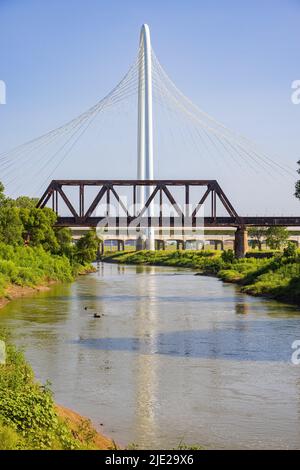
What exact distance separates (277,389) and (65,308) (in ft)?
71.6

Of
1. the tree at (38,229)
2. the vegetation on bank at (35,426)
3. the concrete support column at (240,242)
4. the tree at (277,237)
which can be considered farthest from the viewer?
the tree at (277,237)

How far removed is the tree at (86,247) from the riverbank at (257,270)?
13.2m

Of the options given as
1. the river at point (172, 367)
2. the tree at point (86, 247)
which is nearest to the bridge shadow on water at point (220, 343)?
the river at point (172, 367)

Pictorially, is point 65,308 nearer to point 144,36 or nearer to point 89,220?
point 89,220

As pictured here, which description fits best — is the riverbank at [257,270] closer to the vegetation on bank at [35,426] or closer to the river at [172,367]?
the river at [172,367]

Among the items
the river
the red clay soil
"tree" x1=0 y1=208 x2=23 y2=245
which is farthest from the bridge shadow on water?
"tree" x1=0 y1=208 x2=23 y2=245

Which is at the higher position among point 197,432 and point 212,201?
point 212,201

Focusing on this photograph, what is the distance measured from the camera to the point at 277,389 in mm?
20172

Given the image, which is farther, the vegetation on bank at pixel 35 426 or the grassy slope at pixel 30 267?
the grassy slope at pixel 30 267

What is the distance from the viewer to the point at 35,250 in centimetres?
6888

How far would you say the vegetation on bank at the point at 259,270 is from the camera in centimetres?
4931

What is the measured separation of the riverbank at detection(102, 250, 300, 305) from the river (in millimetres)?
5825
